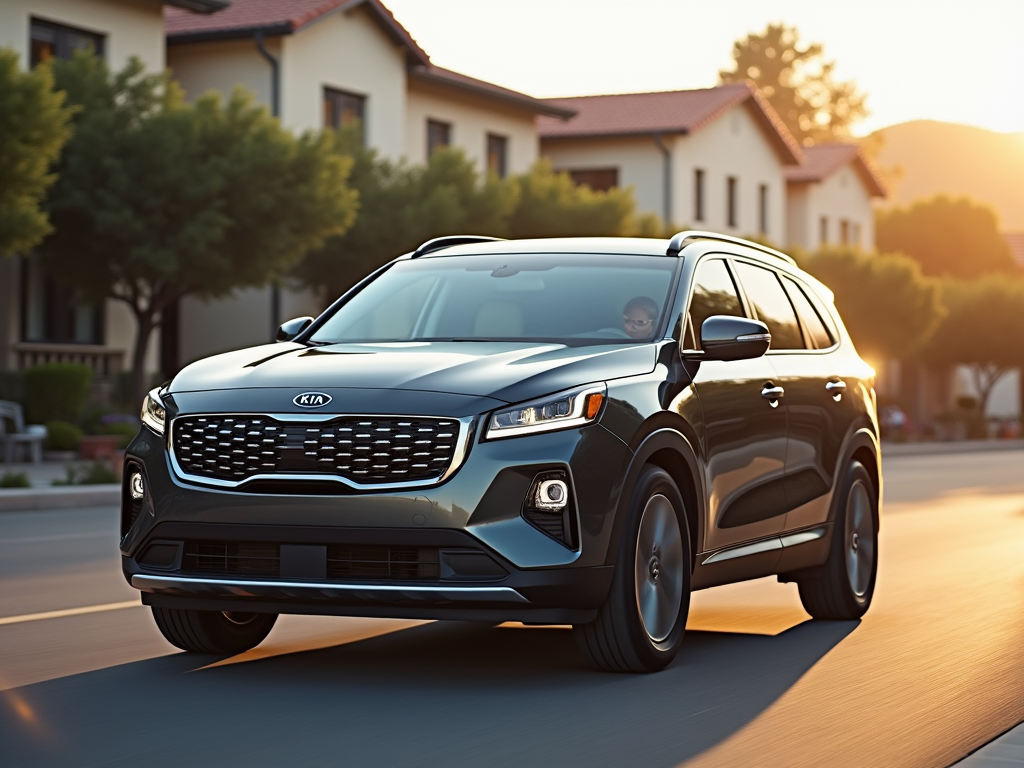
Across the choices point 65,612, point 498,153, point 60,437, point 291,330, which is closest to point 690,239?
point 291,330

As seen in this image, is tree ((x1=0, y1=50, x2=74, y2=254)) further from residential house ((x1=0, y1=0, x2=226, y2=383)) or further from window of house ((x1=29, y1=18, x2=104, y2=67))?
window of house ((x1=29, y1=18, x2=104, y2=67))

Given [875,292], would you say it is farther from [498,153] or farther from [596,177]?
[498,153]

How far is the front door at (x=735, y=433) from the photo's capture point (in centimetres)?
798

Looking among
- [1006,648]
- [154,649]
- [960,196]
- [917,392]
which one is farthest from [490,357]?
[960,196]

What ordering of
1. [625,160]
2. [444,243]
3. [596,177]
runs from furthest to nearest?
[596,177]
[625,160]
[444,243]

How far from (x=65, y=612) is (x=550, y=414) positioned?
12.1 ft

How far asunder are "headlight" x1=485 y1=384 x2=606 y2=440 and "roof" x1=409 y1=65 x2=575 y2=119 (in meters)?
33.0

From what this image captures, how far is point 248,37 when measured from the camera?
34.8m

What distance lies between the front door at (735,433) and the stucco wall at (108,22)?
22051mm

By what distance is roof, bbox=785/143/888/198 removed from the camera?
202 feet

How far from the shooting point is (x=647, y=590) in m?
7.35

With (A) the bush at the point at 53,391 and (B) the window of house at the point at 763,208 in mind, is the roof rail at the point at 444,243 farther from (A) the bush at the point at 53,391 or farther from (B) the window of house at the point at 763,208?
(B) the window of house at the point at 763,208

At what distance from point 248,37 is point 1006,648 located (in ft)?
92.5

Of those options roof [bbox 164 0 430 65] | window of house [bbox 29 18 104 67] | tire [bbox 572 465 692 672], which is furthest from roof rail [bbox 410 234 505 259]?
roof [bbox 164 0 430 65]
